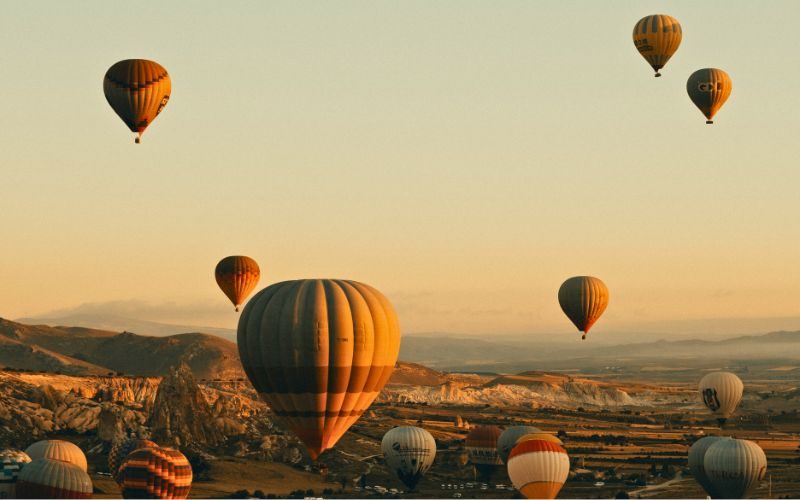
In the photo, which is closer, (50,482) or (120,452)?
(50,482)

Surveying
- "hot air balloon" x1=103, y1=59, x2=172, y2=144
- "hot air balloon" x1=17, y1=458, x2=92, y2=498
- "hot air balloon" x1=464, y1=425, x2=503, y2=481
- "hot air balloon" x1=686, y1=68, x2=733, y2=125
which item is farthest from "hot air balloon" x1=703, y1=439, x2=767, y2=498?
"hot air balloon" x1=103, y1=59, x2=172, y2=144

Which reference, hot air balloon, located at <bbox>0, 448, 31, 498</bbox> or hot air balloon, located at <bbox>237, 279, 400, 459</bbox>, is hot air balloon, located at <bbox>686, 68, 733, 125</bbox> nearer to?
hot air balloon, located at <bbox>237, 279, 400, 459</bbox>

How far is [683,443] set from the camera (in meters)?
149

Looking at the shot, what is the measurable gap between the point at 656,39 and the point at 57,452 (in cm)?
5606

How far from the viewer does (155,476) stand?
83.7m

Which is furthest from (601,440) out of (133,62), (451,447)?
(133,62)

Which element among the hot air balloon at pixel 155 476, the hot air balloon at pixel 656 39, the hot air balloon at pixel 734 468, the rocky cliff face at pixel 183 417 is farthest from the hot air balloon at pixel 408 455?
the hot air balloon at pixel 656 39

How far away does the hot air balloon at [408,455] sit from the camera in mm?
110125

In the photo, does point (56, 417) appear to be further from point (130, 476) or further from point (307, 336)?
point (307, 336)

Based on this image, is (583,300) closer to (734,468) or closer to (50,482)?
(734,468)

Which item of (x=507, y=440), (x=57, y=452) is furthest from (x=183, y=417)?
(x=507, y=440)

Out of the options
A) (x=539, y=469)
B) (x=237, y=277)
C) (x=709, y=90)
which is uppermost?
(x=709, y=90)

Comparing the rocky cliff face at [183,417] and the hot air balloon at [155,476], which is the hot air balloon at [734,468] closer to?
the hot air balloon at [155,476]

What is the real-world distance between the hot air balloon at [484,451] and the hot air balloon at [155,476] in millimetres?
36199
